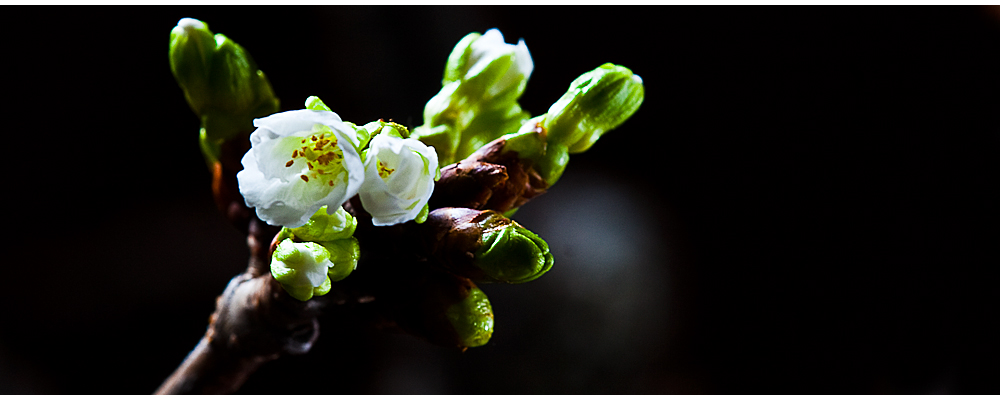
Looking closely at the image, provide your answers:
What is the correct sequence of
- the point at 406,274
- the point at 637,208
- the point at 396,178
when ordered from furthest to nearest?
the point at 637,208 → the point at 406,274 → the point at 396,178

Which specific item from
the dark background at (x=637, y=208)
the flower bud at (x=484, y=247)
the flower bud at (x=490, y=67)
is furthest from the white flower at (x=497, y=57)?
the dark background at (x=637, y=208)

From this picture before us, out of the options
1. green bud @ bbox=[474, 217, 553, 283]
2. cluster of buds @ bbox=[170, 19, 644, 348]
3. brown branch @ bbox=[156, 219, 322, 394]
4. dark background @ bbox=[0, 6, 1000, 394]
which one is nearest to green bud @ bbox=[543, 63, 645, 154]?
cluster of buds @ bbox=[170, 19, 644, 348]

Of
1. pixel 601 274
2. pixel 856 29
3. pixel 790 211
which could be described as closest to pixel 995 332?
pixel 790 211

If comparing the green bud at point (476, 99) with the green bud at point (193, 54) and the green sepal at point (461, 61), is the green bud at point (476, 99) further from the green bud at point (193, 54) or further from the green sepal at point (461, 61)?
the green bud at point (193, 54)

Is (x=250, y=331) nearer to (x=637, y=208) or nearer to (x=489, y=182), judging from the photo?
(x=489, y=182)

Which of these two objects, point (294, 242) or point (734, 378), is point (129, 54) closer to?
point (294, 242)

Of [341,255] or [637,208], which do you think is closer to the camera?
[341,255]

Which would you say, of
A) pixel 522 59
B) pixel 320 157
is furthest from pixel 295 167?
pixel 522 59
